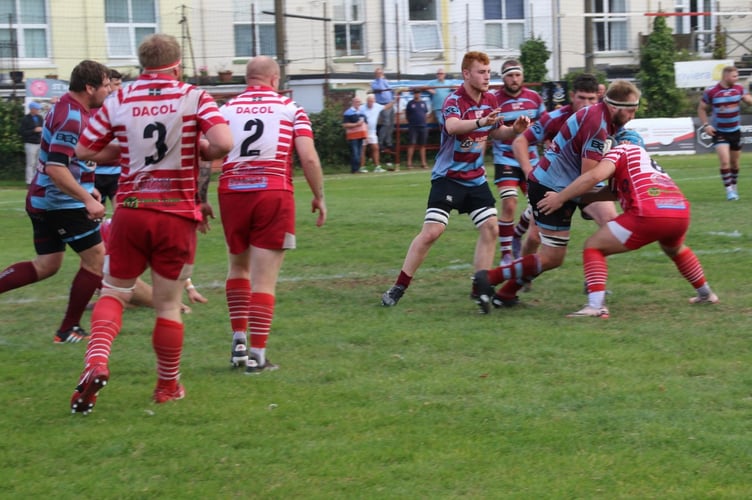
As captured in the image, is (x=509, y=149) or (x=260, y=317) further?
(x=509, y=149)

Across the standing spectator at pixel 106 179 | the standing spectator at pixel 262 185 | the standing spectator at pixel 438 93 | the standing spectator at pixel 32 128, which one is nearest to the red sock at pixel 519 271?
the standing spectator at pixel 262 185

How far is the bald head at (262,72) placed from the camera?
20.9ft

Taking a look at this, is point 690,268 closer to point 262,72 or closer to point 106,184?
point 262,72

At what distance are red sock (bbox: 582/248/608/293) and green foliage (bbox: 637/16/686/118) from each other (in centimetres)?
2293

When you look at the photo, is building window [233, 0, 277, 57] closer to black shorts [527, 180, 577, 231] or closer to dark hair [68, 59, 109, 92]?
black shorts [527, 180, 577, 231]

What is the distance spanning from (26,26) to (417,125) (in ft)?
37.8

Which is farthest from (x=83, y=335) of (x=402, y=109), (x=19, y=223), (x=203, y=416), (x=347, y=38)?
(x=347, y=38)

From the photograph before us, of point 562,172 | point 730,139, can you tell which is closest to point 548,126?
point 562,172

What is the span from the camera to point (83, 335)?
293 inches

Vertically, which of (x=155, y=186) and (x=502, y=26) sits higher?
(x=502, y=26)

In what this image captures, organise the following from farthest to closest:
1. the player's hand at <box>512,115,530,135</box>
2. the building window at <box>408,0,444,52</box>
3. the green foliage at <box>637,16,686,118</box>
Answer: the building window at <box>408,0,444,52</box> < the green foliage at <box>637,16,686,118</box> < the player's hand at <box>512,115,530,135</box>

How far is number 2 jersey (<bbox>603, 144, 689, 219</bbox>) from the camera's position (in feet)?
24.4

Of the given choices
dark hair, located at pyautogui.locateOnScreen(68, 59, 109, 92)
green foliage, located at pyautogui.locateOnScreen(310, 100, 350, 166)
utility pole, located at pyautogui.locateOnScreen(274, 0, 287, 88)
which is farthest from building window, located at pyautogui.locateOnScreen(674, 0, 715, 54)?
dark hair, located at pyautogui.locateOnScreen(68, 59, 109, 92)

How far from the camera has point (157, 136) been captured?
17.6 ft
